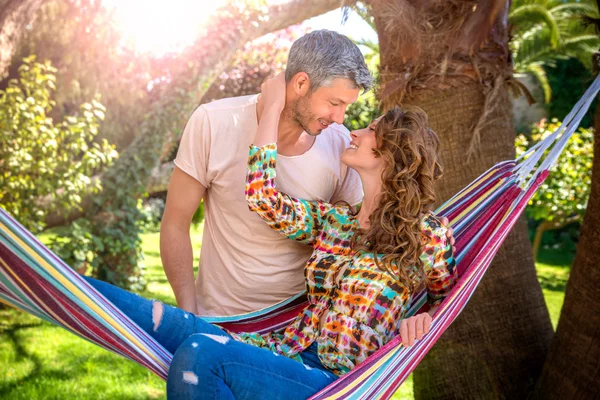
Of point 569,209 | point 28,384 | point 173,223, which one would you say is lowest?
point 28,384

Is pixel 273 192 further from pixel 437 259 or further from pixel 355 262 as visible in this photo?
pixel 437 259

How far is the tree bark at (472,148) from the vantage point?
268 centimetres

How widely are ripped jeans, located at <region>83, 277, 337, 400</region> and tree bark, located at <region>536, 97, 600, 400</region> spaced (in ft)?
3.66

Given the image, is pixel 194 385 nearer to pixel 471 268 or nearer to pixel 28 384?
pixel 471 268

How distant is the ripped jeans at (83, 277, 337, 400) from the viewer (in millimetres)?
1510

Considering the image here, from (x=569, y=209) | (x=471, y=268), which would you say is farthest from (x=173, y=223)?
(x=569, y=209)

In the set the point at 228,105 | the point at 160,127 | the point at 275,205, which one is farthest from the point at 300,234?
the point at 160,127

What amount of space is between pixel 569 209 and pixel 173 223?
525 centimetres

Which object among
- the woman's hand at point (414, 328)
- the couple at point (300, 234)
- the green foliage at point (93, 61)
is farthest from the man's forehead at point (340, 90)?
the green foliage at point (93, 61)

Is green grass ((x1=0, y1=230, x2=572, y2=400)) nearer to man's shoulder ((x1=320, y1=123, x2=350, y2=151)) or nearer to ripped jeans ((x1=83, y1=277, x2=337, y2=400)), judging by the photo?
ripped jeans ((x1=83, y1=277, x2=337, y2=400))

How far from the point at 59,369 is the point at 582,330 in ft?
9.09

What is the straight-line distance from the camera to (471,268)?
1820 millimetres

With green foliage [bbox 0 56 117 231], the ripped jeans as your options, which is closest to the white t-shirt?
the ripped jeans

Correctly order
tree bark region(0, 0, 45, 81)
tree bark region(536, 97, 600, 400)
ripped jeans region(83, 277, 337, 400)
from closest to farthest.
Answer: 1. ripped jeans region(83, 277, 337, 400)
2. tree bark region(536, 97, 600, 400)
3. tree bark region(0, 0, 45, 81)
